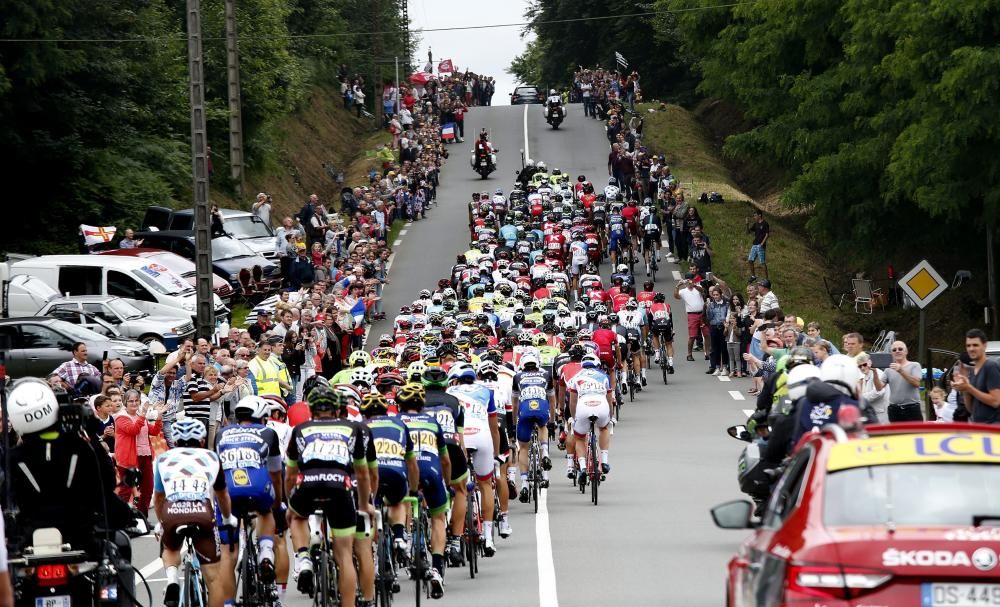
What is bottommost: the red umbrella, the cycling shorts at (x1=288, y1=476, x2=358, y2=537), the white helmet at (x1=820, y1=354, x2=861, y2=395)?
the cycling shorts at (x1=288, y1=476, x2=358, y2=537)

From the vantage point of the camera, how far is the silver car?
106 feet

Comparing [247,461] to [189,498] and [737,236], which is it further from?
[737,236]

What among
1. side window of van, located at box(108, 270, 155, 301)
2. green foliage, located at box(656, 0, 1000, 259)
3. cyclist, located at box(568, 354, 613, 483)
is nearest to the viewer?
cyclist, located at box(568, 354, 613, 483)

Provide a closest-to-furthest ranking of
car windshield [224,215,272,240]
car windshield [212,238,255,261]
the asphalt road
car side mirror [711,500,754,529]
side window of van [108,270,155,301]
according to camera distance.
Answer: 1. car side mirror [711,500,754,529]
2. the asphalt road
3. side window of van [108,270,155,301]
4. car windshield [212,238,255,261]
5. car windshield [224,215,272,240]

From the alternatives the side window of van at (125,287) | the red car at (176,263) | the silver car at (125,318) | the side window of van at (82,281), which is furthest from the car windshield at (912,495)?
the red car at (176,263)

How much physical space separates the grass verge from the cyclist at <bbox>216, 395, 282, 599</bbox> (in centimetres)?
2706

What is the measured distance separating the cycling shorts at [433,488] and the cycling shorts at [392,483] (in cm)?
65

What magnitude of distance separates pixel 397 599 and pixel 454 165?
55349 mm

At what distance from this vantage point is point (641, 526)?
18.3m

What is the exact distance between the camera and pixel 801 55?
48.5m

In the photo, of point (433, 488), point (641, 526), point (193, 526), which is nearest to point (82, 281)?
point (641, 526)

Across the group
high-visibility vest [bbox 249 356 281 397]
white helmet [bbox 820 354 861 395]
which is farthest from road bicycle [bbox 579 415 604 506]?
white helmet [bbox 820 354 861 395]

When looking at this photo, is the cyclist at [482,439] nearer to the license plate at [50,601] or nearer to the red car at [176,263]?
the license plate at [50,601]

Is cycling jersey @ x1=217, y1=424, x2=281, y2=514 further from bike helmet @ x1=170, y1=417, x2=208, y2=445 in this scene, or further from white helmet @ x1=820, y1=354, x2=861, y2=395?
white helmet @ x1=820, y1=354, x2=861, y2=395
